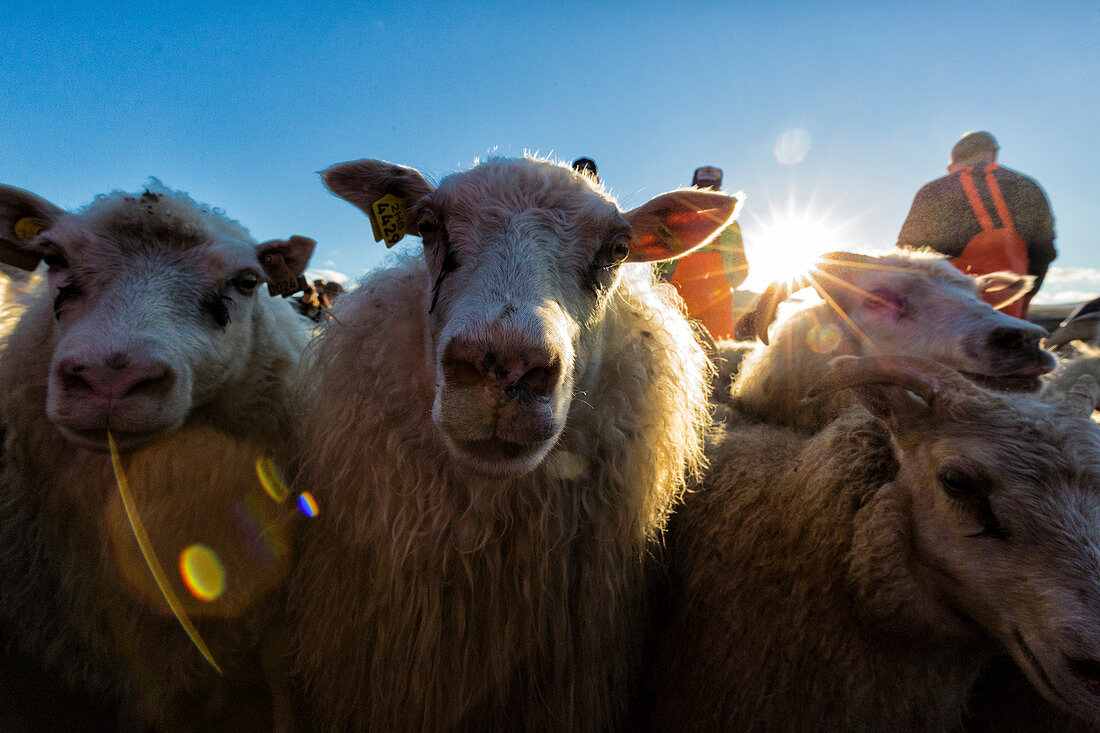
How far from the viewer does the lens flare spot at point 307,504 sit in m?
1.86

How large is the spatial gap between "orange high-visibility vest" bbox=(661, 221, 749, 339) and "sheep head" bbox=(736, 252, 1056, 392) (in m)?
1.95

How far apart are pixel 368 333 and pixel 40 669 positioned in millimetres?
2159

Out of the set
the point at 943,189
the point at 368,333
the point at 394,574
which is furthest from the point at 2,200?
the point at 943,189

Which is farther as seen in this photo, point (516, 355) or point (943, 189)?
point (943, 189)

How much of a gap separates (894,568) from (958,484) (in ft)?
1.05

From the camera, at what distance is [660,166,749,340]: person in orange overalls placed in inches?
198

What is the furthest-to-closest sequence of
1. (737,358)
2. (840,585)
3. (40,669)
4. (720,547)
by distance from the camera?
(737,358) < (40,669) < (720,547) < (840,585)

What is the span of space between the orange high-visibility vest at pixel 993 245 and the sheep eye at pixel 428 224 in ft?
13.4

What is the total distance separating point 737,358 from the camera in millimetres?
3686

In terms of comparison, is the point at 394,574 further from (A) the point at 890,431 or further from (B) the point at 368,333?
(A) the point at 890,431

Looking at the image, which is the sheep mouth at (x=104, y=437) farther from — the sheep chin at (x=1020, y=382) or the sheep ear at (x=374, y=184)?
the sheep chin at (x=1020, y=382)

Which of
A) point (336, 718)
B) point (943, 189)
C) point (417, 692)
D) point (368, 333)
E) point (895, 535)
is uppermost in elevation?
point (943, 189)

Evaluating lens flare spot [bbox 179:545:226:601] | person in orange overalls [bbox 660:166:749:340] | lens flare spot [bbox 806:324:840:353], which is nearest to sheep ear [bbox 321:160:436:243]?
lens flare spot [bbox 179:545:226:601]

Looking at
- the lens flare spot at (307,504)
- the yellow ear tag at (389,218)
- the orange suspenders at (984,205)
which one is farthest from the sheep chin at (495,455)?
the orange suspenders at (984,205)
